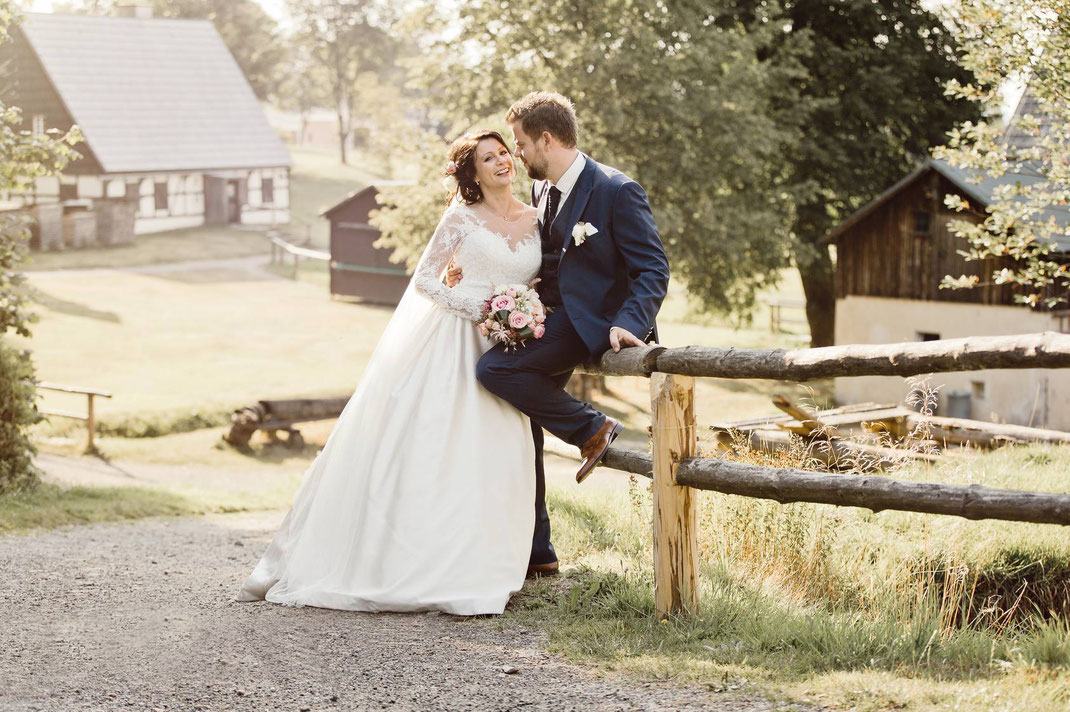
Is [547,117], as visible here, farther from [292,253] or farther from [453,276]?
[292,253]

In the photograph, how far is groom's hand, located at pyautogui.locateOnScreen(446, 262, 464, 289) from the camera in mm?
6105

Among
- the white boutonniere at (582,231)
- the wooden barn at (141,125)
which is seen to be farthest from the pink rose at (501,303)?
the wooden barn at (141,125)

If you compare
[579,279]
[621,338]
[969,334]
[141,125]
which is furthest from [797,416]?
[141,125]

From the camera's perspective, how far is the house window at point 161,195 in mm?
45406

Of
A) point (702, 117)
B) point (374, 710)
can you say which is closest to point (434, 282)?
point (374, 710)

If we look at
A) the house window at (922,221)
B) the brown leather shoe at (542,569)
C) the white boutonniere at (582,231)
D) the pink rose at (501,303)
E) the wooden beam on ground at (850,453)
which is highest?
the house window at (922,221)

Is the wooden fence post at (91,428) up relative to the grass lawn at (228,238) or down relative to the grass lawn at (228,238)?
down

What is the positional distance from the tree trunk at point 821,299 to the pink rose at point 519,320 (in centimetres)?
2413

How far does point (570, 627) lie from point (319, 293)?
34.2m

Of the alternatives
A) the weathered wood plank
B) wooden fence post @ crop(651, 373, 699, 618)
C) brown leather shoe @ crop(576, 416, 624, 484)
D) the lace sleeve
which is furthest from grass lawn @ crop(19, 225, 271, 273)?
wooden fence post @ crop(651, 373, 699, 618)

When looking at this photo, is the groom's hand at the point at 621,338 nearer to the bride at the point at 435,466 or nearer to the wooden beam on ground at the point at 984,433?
the bride at the point at 435,466

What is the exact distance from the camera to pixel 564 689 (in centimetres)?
430

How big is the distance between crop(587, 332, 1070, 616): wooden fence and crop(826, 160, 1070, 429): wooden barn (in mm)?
18827

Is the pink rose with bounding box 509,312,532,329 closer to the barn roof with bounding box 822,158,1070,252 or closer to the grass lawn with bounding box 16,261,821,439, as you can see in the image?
the grass lawn with bounding box 16,261,821,439
